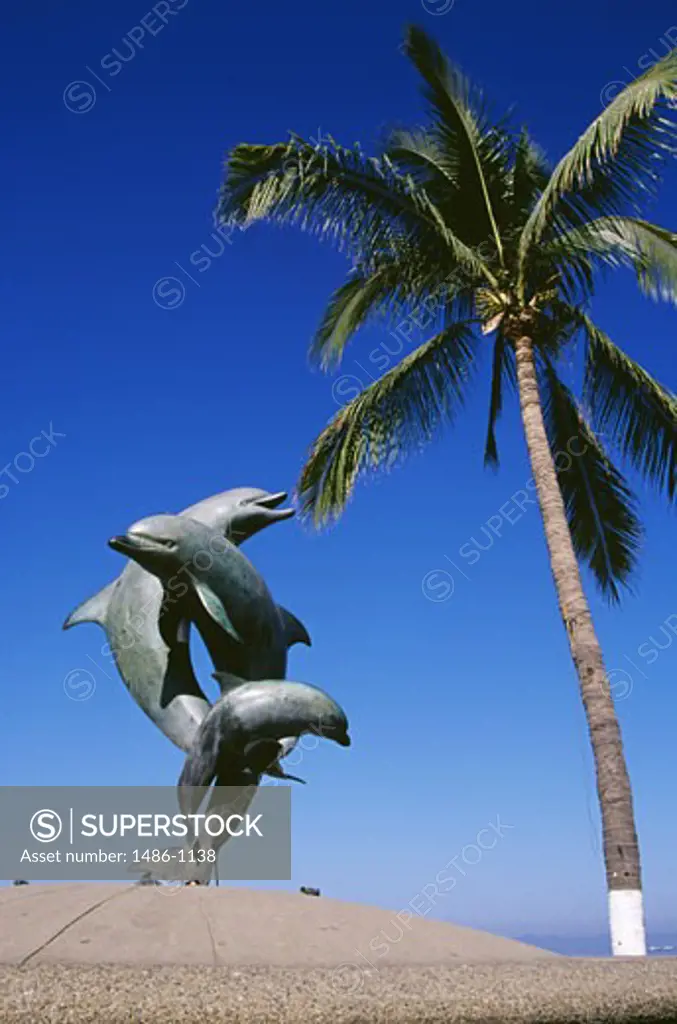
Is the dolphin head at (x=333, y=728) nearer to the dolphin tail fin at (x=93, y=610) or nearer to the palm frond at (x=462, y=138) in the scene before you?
the dolphin tail fin at (x=93, y=610)

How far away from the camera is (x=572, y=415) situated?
1212 cm

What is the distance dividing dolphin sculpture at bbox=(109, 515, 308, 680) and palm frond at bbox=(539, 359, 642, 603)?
564 cm

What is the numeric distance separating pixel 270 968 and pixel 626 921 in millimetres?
4835

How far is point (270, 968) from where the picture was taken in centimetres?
380

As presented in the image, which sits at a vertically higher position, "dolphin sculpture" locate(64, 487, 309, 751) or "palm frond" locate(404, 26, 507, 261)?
"palm frond" locate(404, 26, 507, 261)

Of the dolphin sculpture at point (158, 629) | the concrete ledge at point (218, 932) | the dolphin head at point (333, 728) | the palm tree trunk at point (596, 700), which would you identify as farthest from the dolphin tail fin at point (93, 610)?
the palm tree trunk at point (596, 700)

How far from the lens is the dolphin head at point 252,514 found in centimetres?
824

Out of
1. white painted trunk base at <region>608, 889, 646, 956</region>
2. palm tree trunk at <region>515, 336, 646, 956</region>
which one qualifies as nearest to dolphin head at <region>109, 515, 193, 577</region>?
palm tree trunk at <region>515, 336, 646, 956</region>

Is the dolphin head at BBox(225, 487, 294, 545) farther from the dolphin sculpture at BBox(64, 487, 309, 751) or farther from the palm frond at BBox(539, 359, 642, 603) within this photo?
the palm frond at BBox(539, 359, 642, 603)

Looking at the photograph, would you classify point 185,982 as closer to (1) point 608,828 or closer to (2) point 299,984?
(2) point 299,984

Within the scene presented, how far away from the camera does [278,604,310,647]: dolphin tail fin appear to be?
8.22 metres

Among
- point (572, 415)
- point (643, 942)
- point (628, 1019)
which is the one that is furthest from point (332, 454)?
point (628, 1019)

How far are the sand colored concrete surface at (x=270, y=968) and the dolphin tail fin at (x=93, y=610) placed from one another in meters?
3.18

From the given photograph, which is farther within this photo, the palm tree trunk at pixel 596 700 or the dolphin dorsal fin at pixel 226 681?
the palm tree trunk at pixel 596 700
